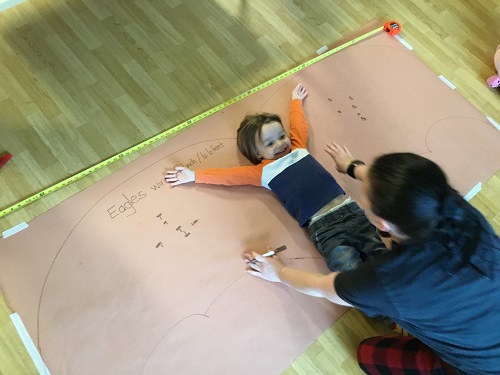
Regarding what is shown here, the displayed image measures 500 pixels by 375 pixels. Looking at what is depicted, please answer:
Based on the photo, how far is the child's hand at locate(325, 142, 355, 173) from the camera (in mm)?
1535

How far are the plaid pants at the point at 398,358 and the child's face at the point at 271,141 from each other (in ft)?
2.15

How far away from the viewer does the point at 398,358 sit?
1.21m

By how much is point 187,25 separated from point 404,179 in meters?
1.27

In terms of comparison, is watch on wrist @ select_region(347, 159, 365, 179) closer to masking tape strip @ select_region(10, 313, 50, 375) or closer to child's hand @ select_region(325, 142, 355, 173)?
child's hand @ select_region(325, 142, 355, 173)

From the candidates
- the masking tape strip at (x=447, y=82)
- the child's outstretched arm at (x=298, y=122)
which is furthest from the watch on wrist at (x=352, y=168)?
the masking tape strip at (x=447, y=82)

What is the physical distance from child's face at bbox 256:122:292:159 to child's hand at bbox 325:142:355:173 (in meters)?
0.20

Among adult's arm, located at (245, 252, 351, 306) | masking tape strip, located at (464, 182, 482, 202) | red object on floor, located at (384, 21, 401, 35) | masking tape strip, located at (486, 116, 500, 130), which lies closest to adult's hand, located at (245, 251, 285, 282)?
adult's arm, located at (245, 252, 351, 306)

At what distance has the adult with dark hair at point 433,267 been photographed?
0.91 metres

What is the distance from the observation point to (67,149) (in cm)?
151

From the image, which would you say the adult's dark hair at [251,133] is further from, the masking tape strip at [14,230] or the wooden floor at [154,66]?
the masking tape strip at [14,230]

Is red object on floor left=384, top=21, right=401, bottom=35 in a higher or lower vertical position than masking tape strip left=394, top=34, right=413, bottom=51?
higher

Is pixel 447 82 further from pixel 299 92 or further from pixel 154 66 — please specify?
pixel 154 66

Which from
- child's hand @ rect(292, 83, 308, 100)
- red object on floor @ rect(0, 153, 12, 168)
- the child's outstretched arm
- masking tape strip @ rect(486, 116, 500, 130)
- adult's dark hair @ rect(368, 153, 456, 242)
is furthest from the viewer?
masking tape strip @ rect(486, 116, 500, 130)

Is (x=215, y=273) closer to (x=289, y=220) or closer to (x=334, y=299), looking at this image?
(x=289, y=220)
